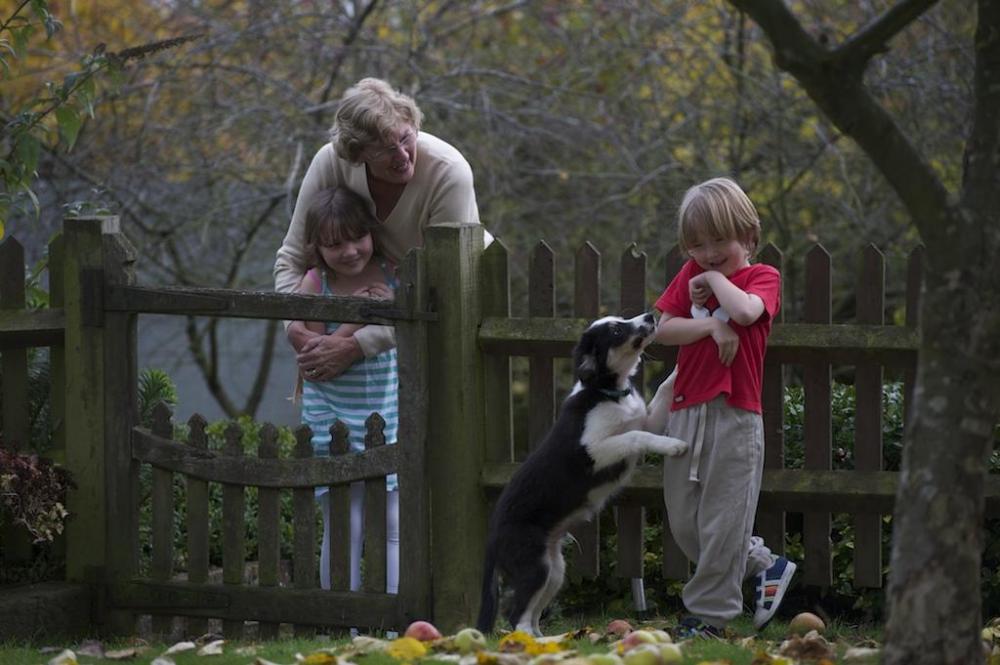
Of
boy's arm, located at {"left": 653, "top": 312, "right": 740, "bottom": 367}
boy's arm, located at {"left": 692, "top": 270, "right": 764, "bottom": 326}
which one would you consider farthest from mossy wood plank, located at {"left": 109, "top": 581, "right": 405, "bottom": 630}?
boy's arm, located at {"left": 692, "top": 270, "right": 764, "bottom": 326}

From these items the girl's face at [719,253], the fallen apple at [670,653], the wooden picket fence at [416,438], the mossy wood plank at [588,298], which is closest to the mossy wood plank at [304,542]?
the wooden picket fence at [416,438]

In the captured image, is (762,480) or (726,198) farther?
(762,480)

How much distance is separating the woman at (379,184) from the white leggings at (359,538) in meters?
0.54

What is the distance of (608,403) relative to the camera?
500cm

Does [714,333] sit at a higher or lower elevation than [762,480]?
higher

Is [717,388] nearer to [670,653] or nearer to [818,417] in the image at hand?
[818,417]

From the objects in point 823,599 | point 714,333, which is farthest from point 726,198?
point 823,599

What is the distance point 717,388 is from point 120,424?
106 inches

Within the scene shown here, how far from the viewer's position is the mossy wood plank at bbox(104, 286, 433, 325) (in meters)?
5.46

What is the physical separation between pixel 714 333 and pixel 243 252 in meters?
6.13

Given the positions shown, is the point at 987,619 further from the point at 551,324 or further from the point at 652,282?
the point at 652,282

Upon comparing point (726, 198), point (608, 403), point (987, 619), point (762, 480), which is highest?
point (726, 198)

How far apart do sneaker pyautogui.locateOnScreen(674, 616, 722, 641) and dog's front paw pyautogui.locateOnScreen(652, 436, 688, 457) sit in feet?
2.04

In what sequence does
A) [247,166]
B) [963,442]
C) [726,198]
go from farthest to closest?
[247,166] < [726,198] < [963,442]
